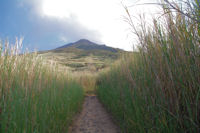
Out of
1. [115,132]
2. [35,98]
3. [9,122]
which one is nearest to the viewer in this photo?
[9,122]

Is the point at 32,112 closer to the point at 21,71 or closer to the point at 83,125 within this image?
the point at 21,71

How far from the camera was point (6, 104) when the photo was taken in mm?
1250

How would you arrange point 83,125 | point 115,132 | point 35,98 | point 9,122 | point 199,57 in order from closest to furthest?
1. point 199,57
2. point 9,122
3. point 35,98
4. point 115,132
5. point 83,125

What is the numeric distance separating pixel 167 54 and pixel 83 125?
11.1 ft

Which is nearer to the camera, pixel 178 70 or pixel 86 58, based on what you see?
pixel 178 70

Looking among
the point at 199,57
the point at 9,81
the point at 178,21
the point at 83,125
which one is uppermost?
the point at 178,21

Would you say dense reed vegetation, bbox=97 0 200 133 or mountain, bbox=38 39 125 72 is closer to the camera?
dense reed vegetation, bbox=97 0 200 133

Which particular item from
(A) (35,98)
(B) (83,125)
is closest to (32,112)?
(A) (35,98)

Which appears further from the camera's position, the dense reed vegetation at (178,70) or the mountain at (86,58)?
the mountain at (86,58)

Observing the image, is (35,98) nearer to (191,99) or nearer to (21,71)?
Result: (21,71)

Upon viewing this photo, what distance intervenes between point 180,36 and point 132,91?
1238 mm

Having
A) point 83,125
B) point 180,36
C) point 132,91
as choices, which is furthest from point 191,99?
point 83,125

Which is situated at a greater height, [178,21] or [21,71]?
[178,21]

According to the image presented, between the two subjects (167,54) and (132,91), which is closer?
(167,54)
